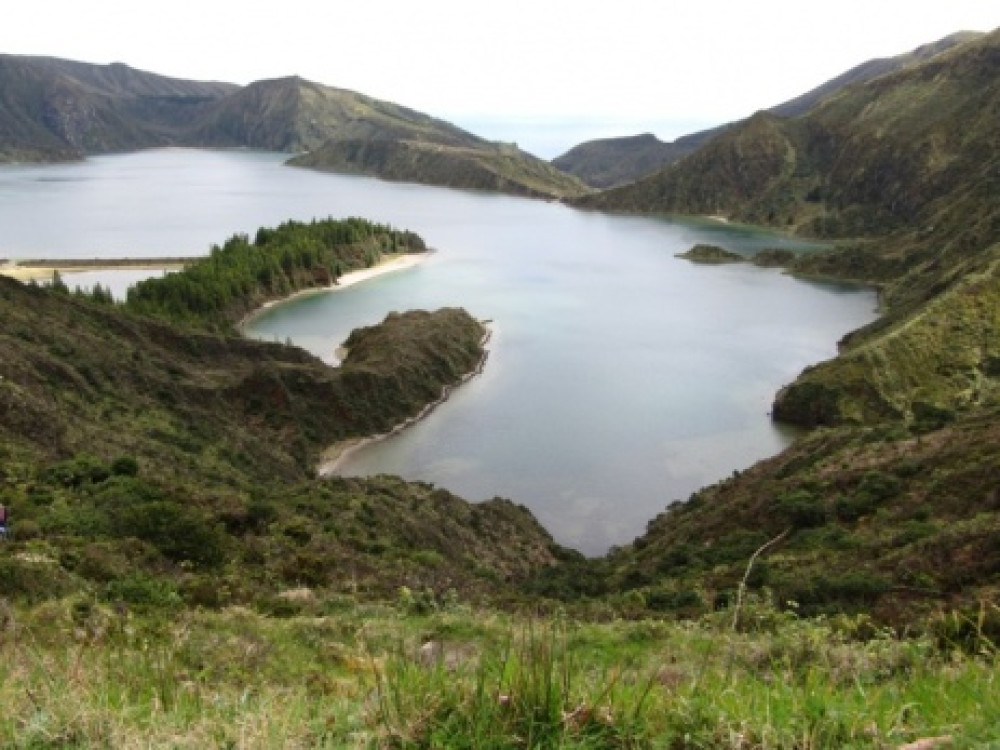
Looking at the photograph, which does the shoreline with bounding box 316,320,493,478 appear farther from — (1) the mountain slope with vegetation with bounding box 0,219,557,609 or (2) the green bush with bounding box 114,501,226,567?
(2) the green bush with bounding box 114,501,226,567

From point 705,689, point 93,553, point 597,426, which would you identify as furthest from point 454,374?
point 705,689

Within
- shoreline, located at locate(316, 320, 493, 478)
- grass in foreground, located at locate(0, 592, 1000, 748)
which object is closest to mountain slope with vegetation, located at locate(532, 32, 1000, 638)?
grass in foreground, located at locate(0, 592, 1000, 748)

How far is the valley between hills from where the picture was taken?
4.36 metres

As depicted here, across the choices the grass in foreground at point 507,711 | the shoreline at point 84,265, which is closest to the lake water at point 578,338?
the shoreline at point 84,265

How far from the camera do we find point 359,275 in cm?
9831

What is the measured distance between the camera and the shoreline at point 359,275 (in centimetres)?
7844

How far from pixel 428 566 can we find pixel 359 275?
3117 inches

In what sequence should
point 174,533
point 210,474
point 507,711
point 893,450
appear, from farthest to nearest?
point 210,474 < point 893,450 < point 174,533 < point 507,711

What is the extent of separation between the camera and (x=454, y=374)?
184 feet

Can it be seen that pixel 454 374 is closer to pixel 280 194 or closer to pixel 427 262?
pixel 427 262

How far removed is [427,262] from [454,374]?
5404 centimetres

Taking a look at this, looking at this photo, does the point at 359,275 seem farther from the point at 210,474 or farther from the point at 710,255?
the point at 210,474

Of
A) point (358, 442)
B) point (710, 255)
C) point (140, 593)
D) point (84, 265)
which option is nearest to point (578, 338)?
point (358, 442)

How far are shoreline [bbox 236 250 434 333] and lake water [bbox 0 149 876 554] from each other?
5.14 ft
